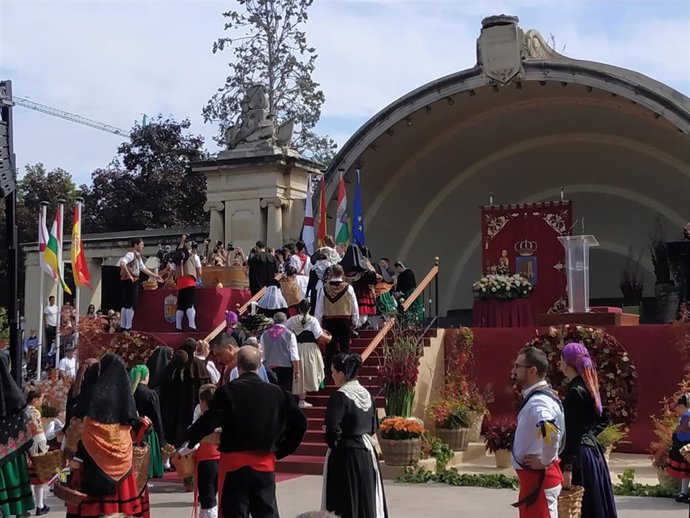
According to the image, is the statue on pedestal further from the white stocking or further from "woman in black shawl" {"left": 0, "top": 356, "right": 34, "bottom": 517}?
"woman in black shawl" {"left": 0, "top": 356, "right": 34, "bottom": 517}

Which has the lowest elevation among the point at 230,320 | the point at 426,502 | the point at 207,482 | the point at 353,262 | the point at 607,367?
the point at 426,502

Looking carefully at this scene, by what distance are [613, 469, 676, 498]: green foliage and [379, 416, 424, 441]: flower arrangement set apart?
2.48 metres

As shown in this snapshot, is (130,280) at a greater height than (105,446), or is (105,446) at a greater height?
(130,280)

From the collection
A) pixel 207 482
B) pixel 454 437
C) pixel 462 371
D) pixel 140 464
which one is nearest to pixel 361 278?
pixel 462 371

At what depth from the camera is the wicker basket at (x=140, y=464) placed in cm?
751

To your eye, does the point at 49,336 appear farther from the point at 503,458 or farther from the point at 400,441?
the point at 503,458

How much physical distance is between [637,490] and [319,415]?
4.71m

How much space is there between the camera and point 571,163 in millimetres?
26641

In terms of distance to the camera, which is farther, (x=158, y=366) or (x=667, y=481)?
(x=158, y=366)

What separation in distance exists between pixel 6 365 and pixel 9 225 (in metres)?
1.69

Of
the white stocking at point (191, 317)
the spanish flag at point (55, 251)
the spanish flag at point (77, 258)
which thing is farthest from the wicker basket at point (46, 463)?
the spanish flag at point (77, 258)

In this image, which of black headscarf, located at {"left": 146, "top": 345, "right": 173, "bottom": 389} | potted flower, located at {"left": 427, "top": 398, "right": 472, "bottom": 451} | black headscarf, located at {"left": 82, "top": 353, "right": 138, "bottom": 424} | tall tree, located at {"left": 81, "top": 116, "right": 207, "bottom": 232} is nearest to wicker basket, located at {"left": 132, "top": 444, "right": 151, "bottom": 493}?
black headscarf, located at {"left": 82, "top": 353, "right": 138, "bottom": 424}

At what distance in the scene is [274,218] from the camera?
23141 mm

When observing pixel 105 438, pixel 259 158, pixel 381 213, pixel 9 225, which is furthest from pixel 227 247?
pixel 105 438
